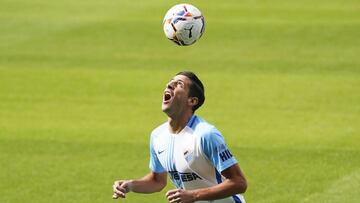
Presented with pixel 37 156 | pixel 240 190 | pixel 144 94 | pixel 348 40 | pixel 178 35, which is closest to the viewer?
pixel 240 190

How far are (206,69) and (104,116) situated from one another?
4109 millimetres

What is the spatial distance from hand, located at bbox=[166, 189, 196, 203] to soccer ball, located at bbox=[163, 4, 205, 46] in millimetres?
3781

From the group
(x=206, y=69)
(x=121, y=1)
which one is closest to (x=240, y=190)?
(x=206, y=69)

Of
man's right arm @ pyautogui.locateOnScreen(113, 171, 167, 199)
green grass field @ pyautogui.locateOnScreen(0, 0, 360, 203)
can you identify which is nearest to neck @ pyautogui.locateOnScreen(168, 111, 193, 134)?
man's right arm @ pyautogui.locateOnScreen(113, 171, 167, 199)

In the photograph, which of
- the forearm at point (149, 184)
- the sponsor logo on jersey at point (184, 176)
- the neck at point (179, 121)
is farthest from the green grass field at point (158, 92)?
the neck at point (179, 121)

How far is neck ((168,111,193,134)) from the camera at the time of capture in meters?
8.95

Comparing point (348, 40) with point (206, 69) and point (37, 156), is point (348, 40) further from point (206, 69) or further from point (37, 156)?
point (37, 156)

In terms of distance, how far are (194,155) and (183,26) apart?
3.44m

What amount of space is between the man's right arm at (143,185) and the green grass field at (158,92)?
3.63 meters

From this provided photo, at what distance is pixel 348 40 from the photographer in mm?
23438

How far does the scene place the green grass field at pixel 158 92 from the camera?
14.0 metres

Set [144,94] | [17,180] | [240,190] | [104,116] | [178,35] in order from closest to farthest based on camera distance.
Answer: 1. [240,190]
2. [178,35]
3. [17,180]
4. [104,116]
5. [144,94]

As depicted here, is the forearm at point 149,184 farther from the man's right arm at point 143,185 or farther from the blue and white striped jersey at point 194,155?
the blue and white striped jersey at point 194,155

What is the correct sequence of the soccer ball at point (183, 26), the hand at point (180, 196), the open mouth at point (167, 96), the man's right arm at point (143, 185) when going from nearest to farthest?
the hand at point (180, 196) < the open mouth at point (167, 96) < the man's right arm at point (143, 185) < the soccer ball at point (183, 26)
